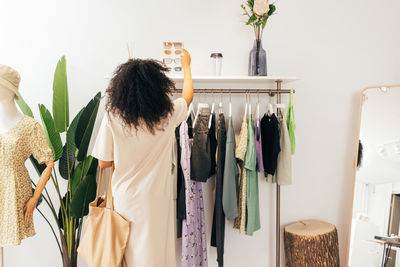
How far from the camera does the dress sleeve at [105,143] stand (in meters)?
1.26

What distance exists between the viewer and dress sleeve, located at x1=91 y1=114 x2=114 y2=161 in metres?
1.26

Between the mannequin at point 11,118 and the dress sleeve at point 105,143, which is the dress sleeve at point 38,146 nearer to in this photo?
the mannequin at point 11,118

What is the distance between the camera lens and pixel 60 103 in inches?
67.7

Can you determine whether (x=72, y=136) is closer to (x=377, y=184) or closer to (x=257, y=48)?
(x=257, y=48)

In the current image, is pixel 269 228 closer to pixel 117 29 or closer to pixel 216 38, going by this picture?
pixel 216 38

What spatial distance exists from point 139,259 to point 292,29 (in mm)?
1924

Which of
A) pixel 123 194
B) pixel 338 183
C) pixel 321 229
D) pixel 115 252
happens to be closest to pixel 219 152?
pixel 123 194

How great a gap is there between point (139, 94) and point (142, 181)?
1.44ft

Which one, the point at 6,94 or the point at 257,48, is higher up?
the point at 257,48

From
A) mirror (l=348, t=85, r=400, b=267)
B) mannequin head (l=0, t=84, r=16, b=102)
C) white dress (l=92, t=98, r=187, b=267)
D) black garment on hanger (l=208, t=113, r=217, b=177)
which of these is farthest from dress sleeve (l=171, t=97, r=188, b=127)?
mirror (l=348, t=85, r=400, b=267)

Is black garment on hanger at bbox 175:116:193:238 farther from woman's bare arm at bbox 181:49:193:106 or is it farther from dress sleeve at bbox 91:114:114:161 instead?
dress sleeve at bbox 91:114:114:161

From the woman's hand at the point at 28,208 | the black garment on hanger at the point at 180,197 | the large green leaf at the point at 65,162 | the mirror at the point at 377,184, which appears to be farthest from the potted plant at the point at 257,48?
the woman's hand at the point at 28,208

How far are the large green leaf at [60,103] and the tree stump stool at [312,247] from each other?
1.74 metres

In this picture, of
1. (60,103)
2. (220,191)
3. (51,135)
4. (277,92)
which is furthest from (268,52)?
(51,135)
